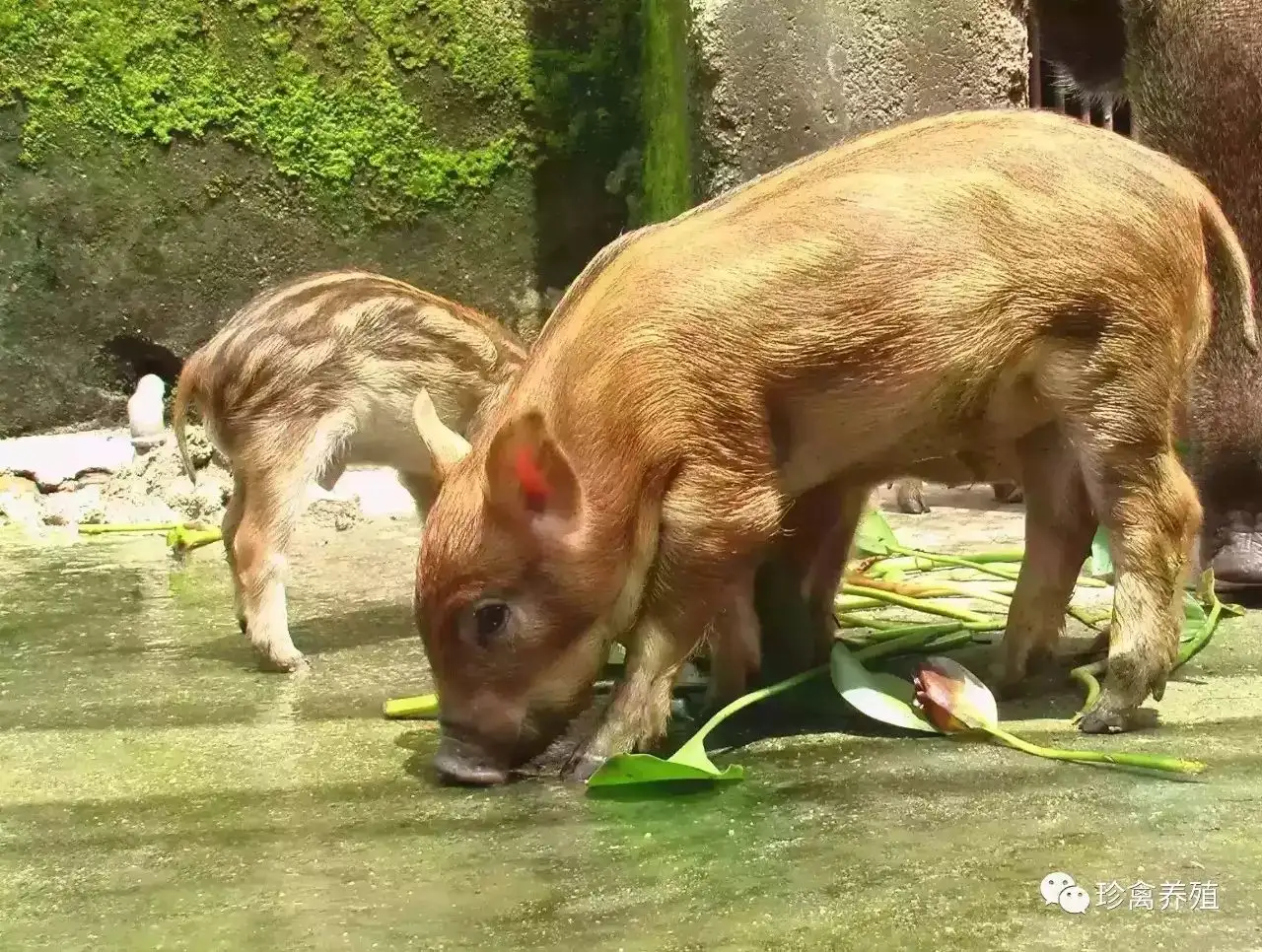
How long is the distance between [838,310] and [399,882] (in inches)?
42.0

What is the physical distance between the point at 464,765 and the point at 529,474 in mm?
446

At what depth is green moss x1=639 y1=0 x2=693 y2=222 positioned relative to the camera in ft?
15.6

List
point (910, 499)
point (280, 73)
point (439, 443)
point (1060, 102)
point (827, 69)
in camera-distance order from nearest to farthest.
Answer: point (439, 443), point (827, 69), point (910, 499), point (280, 73), point (1060, 102)

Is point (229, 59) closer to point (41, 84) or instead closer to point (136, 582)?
point (41, 84)

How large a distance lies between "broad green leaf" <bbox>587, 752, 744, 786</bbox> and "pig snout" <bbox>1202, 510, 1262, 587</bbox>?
1672mm

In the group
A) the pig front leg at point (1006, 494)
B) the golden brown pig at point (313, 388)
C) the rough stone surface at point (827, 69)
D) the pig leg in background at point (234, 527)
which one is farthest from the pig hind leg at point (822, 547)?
the pig front leg at point (1006, 494)

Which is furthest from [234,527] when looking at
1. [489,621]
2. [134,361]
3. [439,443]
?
[134,361]

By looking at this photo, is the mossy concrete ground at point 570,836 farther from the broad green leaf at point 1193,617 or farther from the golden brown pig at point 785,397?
the golden brown pig at point 785,397

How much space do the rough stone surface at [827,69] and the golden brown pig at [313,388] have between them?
1.21 meters

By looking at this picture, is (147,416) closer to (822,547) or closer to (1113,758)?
(822,547)

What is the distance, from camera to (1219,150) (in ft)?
11.0

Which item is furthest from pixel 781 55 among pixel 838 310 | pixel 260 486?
pixel 838 310

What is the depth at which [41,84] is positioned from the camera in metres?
5.66

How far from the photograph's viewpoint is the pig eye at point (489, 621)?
216 cm
